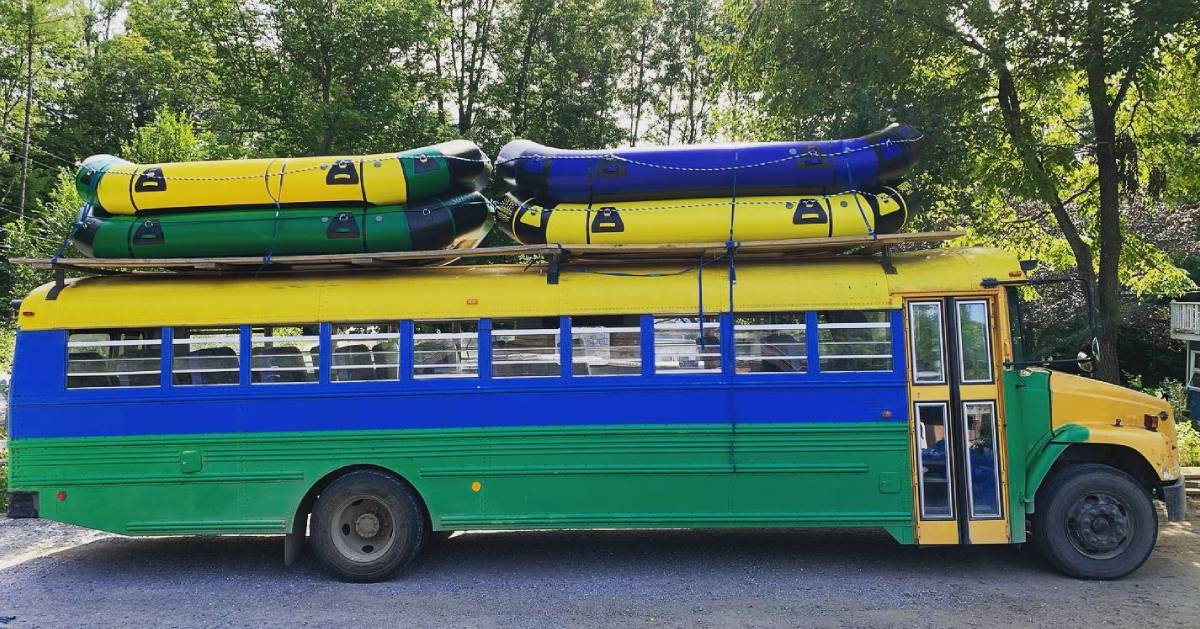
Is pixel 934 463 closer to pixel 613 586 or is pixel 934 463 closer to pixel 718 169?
→ pixel 613 586

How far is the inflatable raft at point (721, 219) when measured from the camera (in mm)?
6438

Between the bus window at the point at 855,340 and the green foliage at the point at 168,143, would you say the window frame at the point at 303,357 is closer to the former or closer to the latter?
the bus window at the point at 855,340

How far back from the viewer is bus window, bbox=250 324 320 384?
21.7ft

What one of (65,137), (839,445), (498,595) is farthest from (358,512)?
(65,137)

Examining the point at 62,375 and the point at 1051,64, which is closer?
the point at 62,375

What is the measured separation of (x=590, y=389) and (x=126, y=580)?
4.04 m

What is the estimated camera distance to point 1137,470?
6.52 meters

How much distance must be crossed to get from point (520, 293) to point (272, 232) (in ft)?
6.73

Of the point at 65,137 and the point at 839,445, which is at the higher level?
the point at 65,137

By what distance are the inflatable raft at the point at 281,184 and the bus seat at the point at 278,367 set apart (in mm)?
1203

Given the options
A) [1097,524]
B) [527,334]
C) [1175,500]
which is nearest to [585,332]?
[527,334]

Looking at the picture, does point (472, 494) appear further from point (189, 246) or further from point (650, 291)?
point (189, 246)

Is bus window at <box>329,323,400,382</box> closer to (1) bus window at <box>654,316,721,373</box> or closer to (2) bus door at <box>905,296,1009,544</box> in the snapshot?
(1) bus window at <box>654,316,721,373</box>

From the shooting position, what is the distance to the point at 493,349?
6566mm
